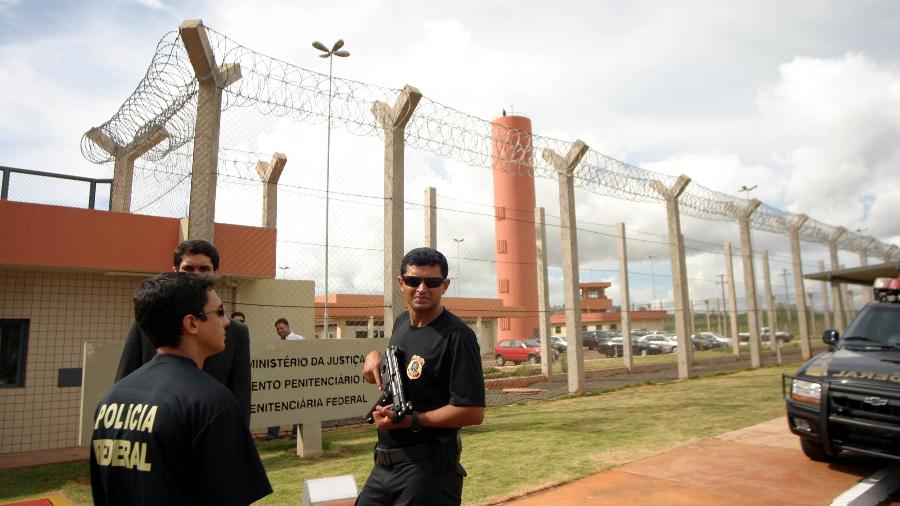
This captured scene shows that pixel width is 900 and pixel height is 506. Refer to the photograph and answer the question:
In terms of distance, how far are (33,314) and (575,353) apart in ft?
28.4

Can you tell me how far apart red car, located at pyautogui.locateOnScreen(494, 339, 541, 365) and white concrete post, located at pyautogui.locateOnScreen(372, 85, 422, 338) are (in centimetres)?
1588

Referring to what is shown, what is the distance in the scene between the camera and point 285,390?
254 inches

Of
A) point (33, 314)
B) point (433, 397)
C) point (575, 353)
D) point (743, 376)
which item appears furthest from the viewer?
point (743, 376)

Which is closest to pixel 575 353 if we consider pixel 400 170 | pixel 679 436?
pixel 679 436

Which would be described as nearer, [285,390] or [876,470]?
[876,470]

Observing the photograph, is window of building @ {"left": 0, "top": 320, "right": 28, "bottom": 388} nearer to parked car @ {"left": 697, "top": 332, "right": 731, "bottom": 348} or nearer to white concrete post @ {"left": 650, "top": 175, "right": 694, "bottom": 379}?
white concrete post @ {"left": 650, "top": 175, "right": 694, "bottom": 379}

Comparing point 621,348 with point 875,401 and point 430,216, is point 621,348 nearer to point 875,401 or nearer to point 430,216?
point 430,216

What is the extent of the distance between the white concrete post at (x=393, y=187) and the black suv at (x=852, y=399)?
474cm

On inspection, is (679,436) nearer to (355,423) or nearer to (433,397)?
(355,423)

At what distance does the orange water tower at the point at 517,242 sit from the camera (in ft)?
34.4

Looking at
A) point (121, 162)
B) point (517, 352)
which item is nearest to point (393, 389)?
point (121, 162)

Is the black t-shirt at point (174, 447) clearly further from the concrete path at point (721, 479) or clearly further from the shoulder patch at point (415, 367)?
the concrete path at point (721, 479)

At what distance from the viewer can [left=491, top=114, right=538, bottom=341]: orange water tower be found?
10.5m

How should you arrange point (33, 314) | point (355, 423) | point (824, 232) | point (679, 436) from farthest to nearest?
point (824, 232) < point (355, 423) < point (33, 314) < point (679, 436)
